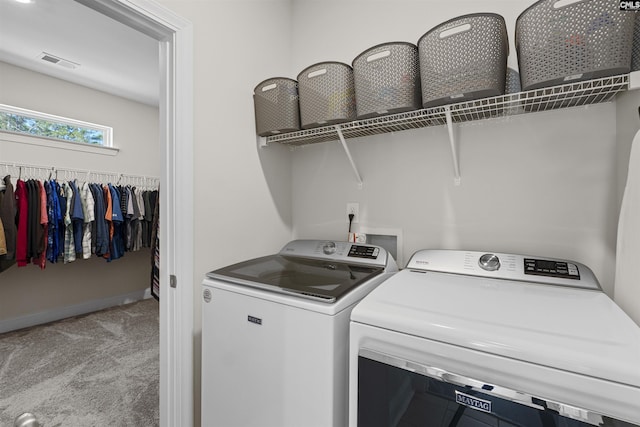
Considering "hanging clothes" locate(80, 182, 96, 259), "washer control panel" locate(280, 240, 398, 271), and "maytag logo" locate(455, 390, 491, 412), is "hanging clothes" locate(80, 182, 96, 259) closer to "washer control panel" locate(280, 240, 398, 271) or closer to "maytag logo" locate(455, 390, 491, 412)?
"washer control panel" locate(280, 240, 398, 271)

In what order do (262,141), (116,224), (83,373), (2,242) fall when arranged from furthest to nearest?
(116,224) → (2,242) → (83,373) → (262,141)

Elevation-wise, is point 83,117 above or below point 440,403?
above

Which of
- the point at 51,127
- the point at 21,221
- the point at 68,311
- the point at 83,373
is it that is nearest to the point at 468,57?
the point at 83,373

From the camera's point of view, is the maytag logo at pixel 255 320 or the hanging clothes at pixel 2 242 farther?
the hanging clothes at pixel 2 242

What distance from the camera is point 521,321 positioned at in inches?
30.6

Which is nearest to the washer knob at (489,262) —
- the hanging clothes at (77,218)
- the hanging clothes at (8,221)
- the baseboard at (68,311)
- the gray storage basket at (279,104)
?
the gray storage basket at (279,104)

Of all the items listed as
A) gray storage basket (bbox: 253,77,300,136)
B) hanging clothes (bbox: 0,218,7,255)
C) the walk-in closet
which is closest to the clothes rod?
the walk-in closet

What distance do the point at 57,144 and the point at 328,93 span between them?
3601 millimetres

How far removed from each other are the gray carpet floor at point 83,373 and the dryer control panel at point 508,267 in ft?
6.29

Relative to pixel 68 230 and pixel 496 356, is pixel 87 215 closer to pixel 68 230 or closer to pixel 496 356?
pixel 68 230

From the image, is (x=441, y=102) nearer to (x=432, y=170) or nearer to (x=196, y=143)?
(x=432, y=170)

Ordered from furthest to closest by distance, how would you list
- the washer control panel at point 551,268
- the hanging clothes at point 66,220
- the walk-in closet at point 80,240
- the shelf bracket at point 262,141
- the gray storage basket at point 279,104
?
the hanging clothes at point 66,220 → the walk-in closet at point 80,240 → the shelf bracket at point 262,141 → the gray storage basket at point 279,104 → the washer control panel at point 551,268

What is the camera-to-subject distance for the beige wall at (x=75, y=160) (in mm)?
3125

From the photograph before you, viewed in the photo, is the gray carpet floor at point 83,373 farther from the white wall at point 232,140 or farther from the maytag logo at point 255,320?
the maytag logo at point 255,320
